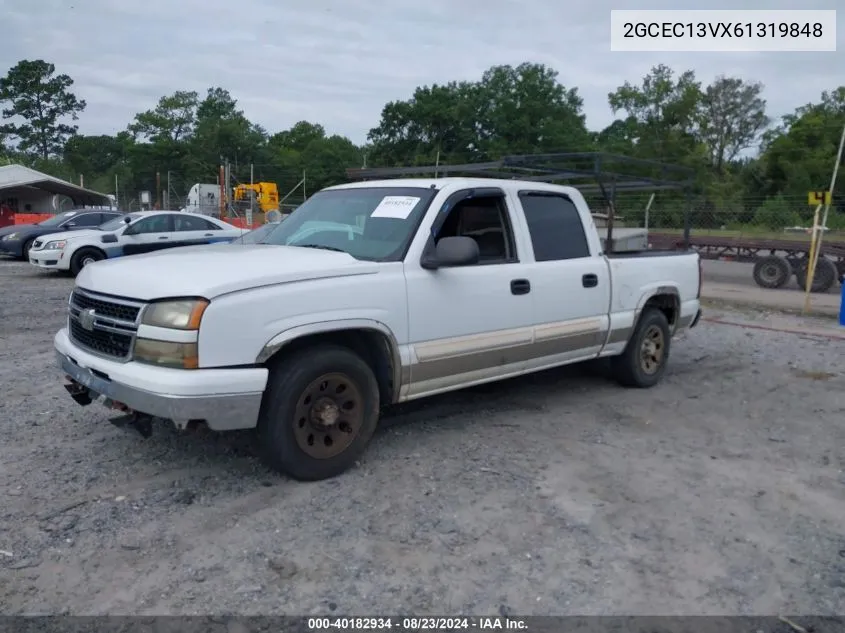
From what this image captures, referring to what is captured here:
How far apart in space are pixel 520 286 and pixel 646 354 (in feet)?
6.91

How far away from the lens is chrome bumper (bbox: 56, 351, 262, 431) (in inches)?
147

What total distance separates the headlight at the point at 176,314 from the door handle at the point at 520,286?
228 centimetres

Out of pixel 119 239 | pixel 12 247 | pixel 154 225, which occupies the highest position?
pixel 154 225

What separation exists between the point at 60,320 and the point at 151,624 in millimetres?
7731

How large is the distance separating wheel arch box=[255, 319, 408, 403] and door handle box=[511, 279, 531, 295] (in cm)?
111

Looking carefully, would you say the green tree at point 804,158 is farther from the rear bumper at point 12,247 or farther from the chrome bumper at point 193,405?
the chrome bumper at point 193,405

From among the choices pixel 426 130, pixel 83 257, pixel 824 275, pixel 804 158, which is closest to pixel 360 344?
pixel 83 257

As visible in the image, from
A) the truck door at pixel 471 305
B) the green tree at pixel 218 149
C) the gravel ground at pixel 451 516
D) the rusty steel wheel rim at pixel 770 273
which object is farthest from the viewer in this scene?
the green tree at pixel 218 149

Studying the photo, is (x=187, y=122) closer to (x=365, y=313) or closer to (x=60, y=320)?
(x=60, y=320)

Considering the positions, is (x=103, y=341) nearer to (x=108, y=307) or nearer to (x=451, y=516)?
(x=108, y=307)

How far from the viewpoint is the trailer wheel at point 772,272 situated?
16828 mm

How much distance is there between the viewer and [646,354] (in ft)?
22.2

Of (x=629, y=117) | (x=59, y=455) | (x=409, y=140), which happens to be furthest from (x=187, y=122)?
(x=59, y=455)

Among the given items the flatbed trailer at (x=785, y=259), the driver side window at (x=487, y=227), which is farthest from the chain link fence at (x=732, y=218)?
the driver side window at (x=487, y=227)
